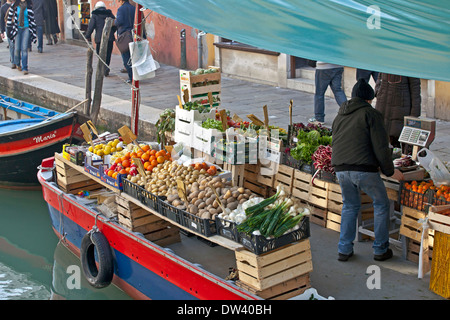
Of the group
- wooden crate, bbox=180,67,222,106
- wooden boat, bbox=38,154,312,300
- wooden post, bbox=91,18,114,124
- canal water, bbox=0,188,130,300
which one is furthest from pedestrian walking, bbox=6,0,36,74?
wooden boat, bbox=38,154,312,300

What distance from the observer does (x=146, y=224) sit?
6699mm

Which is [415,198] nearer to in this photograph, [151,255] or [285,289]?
[285,289]

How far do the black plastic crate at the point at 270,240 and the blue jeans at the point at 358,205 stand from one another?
59 cm

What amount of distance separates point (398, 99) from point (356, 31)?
10.2 feet

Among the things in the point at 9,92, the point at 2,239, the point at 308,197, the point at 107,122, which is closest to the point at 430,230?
the point at 308,197

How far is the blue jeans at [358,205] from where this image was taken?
555 centimetres

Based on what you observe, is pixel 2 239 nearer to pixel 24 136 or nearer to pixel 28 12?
pixel 24 136

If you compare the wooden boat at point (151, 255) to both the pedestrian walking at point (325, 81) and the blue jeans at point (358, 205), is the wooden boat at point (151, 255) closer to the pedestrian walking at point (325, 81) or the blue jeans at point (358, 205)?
the blue jeans at point (358, 205)

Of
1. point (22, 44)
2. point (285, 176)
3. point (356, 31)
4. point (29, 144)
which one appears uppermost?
point (356, 31)

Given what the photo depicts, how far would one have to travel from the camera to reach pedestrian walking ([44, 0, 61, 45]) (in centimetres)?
2120

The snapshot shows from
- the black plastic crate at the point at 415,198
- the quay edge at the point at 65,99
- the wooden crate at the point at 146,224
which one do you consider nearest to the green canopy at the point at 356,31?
the black plastic crate at the point at 415,198

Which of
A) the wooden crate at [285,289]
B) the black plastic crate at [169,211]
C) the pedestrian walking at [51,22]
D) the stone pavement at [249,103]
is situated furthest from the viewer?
the pedestrian walking at [51,22]

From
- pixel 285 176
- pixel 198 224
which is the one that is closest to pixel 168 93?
pixel 285 176
